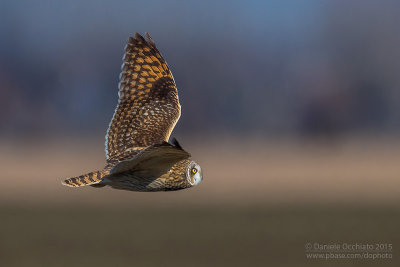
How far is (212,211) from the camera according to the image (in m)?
25.9

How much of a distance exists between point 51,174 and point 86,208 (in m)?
7.13

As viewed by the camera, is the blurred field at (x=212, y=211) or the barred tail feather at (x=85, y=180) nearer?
the barred tail feather at (x=85, y=180)

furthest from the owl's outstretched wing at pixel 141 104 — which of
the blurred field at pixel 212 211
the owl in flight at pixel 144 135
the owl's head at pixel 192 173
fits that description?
the blurred field at pixel 212 211

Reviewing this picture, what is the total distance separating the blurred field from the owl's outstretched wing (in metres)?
6.86

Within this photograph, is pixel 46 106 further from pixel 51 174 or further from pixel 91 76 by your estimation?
pixel 51 174

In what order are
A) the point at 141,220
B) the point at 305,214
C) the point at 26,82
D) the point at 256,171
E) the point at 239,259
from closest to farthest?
the point at 239,259, the point at 141,220, the point at 305,214, the point at 256,171, the point at 26,82

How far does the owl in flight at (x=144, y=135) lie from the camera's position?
354 inches

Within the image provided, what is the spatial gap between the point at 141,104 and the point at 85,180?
5.62ft

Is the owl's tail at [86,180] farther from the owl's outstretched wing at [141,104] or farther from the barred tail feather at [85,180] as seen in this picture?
the owl's outstretched wing at [141,104]

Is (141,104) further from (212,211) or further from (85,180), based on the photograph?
(212,211)

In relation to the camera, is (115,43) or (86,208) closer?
(86,208)

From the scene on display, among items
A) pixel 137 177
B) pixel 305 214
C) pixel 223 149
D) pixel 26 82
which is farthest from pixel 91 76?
pixel 137 177

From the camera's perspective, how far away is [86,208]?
26422 millimetres

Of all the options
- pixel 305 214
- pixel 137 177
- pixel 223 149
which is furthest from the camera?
pixel 223 149
